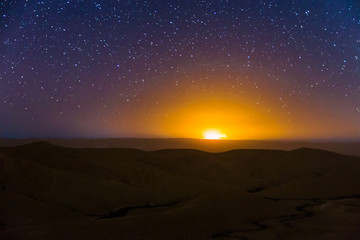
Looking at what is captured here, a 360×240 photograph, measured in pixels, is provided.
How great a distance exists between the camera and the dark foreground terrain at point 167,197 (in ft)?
56.1

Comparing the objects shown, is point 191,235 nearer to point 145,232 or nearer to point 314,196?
point 145,232

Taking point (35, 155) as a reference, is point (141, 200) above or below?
below

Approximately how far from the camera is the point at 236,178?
133 ft

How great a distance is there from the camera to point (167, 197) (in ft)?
95.1

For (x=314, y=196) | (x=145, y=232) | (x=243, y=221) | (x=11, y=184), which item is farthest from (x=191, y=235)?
Answer: (x=314, y=196)

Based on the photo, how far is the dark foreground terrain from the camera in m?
17.1

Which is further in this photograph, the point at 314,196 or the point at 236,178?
the point at 236,178

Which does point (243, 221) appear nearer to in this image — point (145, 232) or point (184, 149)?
point (145, 232)

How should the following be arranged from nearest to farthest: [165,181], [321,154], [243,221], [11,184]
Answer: [243,221] < [11,184] < [165,181] < [321,154]

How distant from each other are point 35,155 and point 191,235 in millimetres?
23908

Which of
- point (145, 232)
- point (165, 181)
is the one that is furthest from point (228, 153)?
point (145, 232)

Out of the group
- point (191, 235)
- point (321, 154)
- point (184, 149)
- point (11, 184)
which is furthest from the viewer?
point (321, 154)

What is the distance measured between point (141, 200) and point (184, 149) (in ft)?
79.7

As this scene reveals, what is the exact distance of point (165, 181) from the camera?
3316cm
